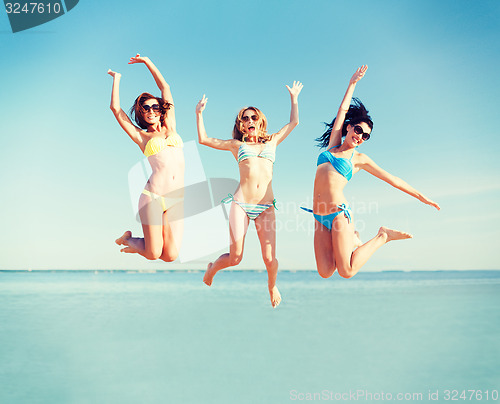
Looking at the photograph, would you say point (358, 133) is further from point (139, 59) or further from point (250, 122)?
point (139, 59)

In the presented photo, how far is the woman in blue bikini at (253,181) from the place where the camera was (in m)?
8.70

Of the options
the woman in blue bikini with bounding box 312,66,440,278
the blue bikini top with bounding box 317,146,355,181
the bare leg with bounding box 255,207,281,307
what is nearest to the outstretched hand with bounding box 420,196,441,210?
the woman in blue bikini with bounding box 312,66,440,278

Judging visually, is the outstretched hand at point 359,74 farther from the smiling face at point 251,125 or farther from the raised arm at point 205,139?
the raised arm at point 205,139

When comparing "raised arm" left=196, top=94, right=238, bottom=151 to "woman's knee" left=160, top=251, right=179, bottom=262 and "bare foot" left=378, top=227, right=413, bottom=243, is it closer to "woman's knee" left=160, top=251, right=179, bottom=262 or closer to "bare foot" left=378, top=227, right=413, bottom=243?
"woman's knee" left=160, top=251, right=179, bottom=262

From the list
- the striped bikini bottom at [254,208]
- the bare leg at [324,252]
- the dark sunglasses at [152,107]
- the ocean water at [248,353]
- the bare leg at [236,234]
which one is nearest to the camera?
the bare leg at [236,234]

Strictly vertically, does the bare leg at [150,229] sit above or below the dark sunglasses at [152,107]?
below

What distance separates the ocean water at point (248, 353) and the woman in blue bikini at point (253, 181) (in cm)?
2012

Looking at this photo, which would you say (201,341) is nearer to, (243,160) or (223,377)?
(223,377)

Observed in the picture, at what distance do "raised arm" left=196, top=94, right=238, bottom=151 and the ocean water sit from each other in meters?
20.8

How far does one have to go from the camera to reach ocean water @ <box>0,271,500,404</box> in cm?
2634

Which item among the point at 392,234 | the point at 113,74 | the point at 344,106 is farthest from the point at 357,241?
the point at 113,74

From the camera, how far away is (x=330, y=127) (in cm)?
955

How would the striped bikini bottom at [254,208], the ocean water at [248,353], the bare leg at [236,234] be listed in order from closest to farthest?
the bare leg at [236,234]
the striped bikini bottom at [254,208]
the ocean water at [248,353]

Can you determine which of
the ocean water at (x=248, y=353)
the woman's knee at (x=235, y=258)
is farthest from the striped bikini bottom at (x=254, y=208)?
the ocean water at (x=248, y=353)
